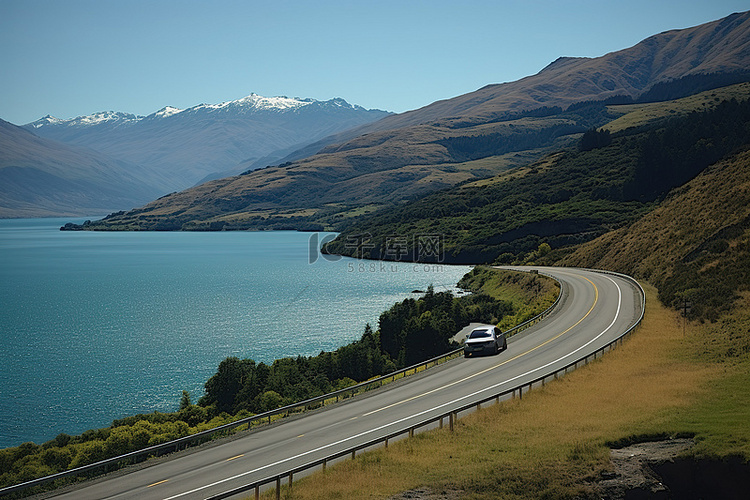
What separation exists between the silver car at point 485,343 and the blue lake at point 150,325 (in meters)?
25.8

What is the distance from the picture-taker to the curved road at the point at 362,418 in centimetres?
2139

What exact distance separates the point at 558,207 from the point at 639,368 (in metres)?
138

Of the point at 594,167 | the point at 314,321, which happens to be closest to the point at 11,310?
the point at 314,321

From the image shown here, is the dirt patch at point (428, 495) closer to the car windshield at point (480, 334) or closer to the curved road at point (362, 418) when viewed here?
the curved road at point (362, 418)

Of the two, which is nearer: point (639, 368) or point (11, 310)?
point (639, 368)

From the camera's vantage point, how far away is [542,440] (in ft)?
72.9

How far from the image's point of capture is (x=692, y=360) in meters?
33.0

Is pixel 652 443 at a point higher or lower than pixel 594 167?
lower

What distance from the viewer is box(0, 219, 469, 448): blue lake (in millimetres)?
54406

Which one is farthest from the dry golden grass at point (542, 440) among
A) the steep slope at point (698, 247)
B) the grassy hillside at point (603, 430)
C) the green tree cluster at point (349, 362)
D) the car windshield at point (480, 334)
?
the green tree cluster at point (349, 362)

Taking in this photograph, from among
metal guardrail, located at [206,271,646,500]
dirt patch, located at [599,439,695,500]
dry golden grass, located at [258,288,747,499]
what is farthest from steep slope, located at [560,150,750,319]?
dirt patch, located at [599,439,695,500]

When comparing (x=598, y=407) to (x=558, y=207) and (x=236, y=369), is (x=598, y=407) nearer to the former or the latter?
(x=236, y=369)

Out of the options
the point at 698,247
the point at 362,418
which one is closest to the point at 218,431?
the point at 362,418

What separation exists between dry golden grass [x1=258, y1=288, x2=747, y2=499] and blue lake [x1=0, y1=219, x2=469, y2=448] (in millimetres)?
34023
